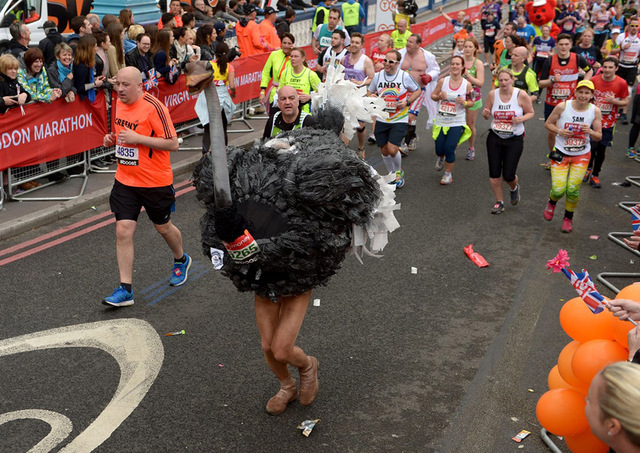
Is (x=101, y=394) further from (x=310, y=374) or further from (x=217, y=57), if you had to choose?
(x=217, y=57)

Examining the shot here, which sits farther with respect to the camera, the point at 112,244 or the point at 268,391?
the point at 112,244

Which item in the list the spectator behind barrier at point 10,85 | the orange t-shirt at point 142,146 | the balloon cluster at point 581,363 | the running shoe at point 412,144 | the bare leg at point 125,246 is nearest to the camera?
the balloon cluster at point 581,363

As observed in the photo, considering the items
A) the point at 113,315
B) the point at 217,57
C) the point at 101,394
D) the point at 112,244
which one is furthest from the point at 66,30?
the point at 101,394

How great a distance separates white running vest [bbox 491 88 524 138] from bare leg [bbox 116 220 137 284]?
524 cm

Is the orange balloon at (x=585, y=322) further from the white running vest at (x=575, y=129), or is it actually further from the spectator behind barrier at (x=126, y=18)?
the spectator behind barrier at (x=126, y=18)

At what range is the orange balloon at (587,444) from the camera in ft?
14.0

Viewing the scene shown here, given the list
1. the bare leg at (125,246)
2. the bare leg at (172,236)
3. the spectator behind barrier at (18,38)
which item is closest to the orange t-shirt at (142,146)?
the bare leg at (125,246)

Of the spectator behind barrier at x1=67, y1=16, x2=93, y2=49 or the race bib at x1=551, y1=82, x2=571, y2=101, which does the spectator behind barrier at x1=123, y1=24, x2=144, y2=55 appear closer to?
the spectator behind barrier at x1=67, y1=16, x2=93, y2=49

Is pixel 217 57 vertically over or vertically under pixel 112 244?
over

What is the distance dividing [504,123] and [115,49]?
5750 millimetres

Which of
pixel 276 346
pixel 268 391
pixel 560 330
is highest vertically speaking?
pixel 276 346

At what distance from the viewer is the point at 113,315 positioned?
684cm

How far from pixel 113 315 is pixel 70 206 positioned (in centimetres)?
313

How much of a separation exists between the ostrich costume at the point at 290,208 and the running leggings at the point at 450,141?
250 inches
